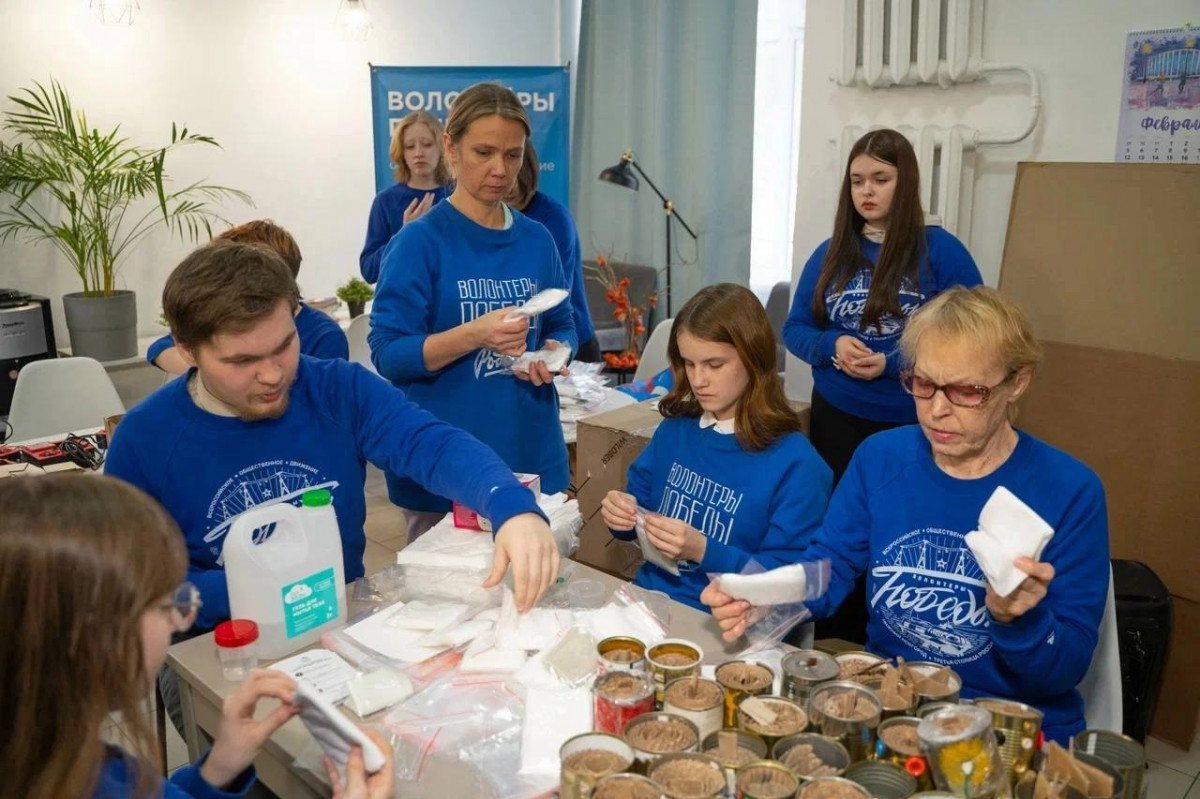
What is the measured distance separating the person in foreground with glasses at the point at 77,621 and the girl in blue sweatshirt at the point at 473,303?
1162 mm

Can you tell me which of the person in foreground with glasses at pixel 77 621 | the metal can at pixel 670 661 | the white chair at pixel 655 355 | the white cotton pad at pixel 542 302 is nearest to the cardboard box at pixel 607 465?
the white cotton pad at pixel 542 302

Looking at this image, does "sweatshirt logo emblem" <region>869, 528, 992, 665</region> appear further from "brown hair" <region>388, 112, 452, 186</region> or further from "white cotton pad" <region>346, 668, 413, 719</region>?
"brown hair" <region>388, 112, 452, 186</region>

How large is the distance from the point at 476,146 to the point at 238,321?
0.82 m

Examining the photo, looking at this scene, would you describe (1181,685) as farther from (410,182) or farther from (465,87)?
(465,87)

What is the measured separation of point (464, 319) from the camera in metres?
2.18

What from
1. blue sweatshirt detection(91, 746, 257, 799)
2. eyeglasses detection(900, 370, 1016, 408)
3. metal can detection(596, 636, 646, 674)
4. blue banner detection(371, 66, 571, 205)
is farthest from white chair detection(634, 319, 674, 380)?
blue sweatshirt detection(91, 746, 257, 799)

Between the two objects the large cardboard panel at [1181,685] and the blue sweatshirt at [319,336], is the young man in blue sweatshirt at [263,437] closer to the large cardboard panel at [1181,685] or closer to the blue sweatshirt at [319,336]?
the blue sweatshirt at [319,336]

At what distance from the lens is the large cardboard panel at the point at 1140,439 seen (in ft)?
8.25

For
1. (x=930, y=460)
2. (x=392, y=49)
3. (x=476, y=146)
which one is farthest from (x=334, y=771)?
(x=392, y=49)

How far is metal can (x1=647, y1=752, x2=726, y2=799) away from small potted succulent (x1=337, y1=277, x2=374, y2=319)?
4677 millimetres

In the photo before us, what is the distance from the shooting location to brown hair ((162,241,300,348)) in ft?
4.86

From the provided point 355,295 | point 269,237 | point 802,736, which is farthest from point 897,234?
point 355,295

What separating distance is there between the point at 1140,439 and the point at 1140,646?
0.65 m

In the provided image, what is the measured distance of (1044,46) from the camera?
299 cm
